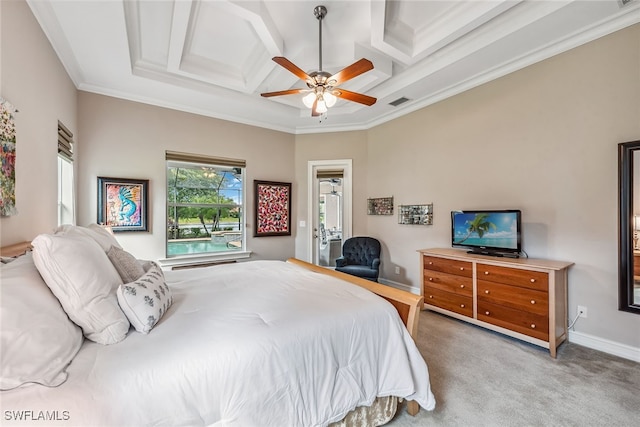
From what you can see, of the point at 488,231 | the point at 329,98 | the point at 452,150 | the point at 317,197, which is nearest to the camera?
the point at 329,98

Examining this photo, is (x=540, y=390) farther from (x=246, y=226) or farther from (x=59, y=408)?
→ (x=246, y=226)

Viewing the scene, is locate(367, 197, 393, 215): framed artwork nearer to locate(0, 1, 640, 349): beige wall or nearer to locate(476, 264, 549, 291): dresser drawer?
locate(0, 1, 640, 349): beige wall

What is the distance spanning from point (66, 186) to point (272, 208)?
261 centimetres

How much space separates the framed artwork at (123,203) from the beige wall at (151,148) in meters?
0.08

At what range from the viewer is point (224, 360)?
113cm

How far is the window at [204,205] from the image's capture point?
4016 mm

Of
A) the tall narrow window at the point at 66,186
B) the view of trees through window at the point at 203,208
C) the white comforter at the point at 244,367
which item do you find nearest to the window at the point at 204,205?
the view of trees through window at the point at 203,208

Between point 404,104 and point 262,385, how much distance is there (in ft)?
13.4

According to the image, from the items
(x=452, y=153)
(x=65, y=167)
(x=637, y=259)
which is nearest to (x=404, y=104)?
(x=452, y=153)

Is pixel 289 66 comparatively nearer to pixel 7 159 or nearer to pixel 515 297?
pixel 7 159

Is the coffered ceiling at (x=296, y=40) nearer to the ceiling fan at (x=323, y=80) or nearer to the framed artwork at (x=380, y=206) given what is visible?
the ceiling fan at (x=323, y=80)

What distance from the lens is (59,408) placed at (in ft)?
2.90

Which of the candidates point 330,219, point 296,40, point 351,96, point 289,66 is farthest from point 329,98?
point 330,219

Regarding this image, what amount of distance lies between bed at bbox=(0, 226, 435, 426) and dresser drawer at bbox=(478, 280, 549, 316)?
64.7 inches
